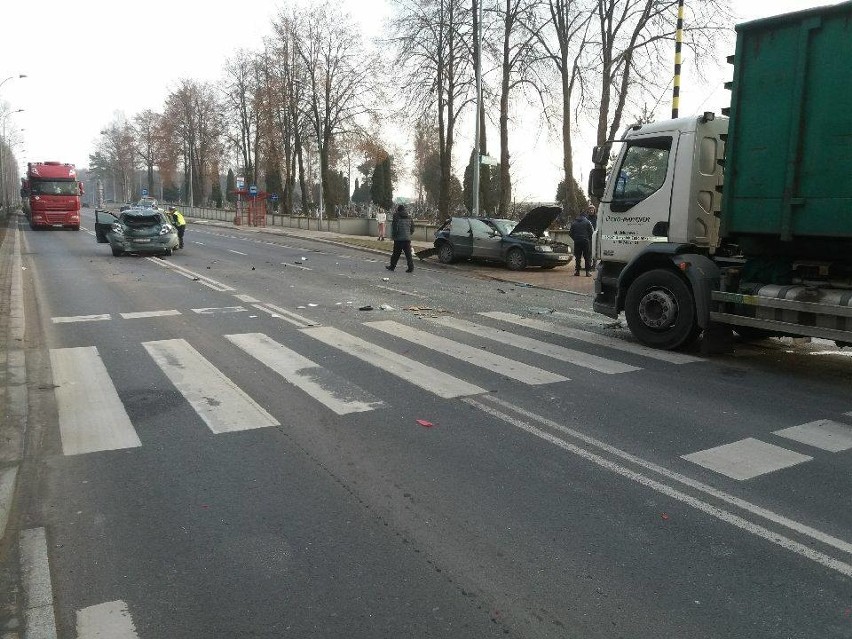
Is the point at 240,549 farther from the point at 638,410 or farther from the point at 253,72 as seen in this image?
the point at 253,72

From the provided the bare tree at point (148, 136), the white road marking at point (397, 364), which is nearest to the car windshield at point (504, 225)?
the white road marking at point (397, 364)

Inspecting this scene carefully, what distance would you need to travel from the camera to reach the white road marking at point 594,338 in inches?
332

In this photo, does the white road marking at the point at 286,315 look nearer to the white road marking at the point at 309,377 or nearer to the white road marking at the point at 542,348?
the white road marking at the point at 309,377

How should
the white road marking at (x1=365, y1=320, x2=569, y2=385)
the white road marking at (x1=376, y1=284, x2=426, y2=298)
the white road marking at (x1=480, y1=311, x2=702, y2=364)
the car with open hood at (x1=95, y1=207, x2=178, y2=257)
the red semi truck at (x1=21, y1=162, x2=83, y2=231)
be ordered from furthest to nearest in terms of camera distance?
1. the red semi truck at (x1=21, y1=162, x2=83, y2=231)
2. the car with open hood at (x1=95, y1=207, x2=178, y2=257)
3. the white road marking at (x1=376, y1=284, x2=426, y2=298)
4. the white road marking at (x1=480, y1=311, x2=702, y2=364)
5. the white road marking at (x1=365, y1=320, x2=569, y2=385)

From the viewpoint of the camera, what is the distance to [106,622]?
A: 2.96 metres

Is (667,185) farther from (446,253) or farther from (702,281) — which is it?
(446,253)

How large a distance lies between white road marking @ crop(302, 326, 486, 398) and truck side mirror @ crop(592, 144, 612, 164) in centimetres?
385

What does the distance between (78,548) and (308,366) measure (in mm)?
4030

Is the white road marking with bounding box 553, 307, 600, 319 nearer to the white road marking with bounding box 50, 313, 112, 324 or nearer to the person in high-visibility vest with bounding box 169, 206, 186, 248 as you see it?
→ the white road marking with bounding box 50, 313, 112, 324

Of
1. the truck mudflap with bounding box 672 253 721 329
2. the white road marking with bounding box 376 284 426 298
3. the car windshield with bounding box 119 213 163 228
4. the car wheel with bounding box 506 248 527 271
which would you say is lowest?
the white road marking with bounding box 376 284 426 298

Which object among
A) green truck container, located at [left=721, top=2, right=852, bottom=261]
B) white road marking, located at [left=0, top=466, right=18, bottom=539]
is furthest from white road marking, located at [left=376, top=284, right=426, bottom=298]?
white road marking, located at [left=0, top=466, right=18, bottom=539]

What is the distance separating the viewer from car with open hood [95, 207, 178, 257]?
21250 millimetres

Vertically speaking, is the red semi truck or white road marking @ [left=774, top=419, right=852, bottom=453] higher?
the red semi truck

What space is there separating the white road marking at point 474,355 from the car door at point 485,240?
34.0 feet
